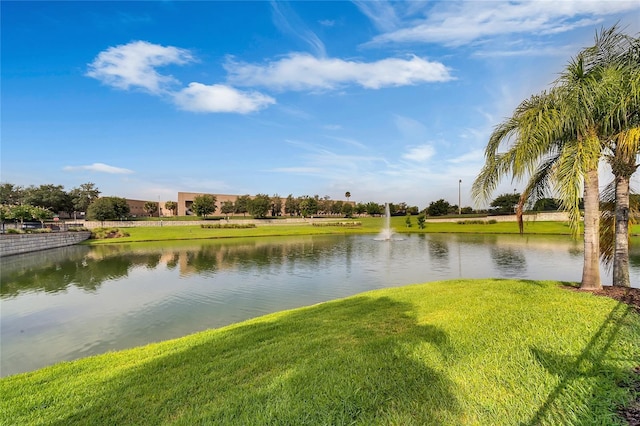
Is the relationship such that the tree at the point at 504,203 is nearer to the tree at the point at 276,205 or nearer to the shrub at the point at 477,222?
the shrub at the point at 477,222

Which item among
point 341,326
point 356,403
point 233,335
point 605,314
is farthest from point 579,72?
point 233,335

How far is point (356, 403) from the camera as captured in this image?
335cm

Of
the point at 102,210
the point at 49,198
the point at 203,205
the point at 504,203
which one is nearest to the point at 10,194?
the point at 49,198

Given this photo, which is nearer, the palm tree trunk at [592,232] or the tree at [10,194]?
the palm tree trunk at [592,232]

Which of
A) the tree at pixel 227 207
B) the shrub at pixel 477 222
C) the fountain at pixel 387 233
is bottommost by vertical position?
the fountain at pixel 387 233

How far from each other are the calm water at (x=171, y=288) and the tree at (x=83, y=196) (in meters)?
73.6

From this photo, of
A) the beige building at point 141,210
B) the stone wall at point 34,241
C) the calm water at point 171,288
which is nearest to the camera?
the calm water at point 171,288

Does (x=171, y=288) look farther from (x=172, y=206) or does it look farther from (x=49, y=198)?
(x=172, y=206)

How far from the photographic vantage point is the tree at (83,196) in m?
85.6

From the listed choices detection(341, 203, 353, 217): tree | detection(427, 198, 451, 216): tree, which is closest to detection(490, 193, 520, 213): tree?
detection(427, 198, 451, 216): tree

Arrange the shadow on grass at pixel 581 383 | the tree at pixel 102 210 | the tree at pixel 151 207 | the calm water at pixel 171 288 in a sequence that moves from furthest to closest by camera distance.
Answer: the tree at pixel 151 207 < the tree at pixel 102 210 < the calm water at pixel 171 288 < the shadow on grass at pixel 581 383

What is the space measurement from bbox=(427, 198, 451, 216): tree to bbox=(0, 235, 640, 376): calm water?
63.4 metres

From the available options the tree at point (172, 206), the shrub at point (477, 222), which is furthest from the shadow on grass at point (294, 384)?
the tree at point (172, 206)

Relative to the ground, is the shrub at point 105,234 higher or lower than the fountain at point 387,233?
higher
